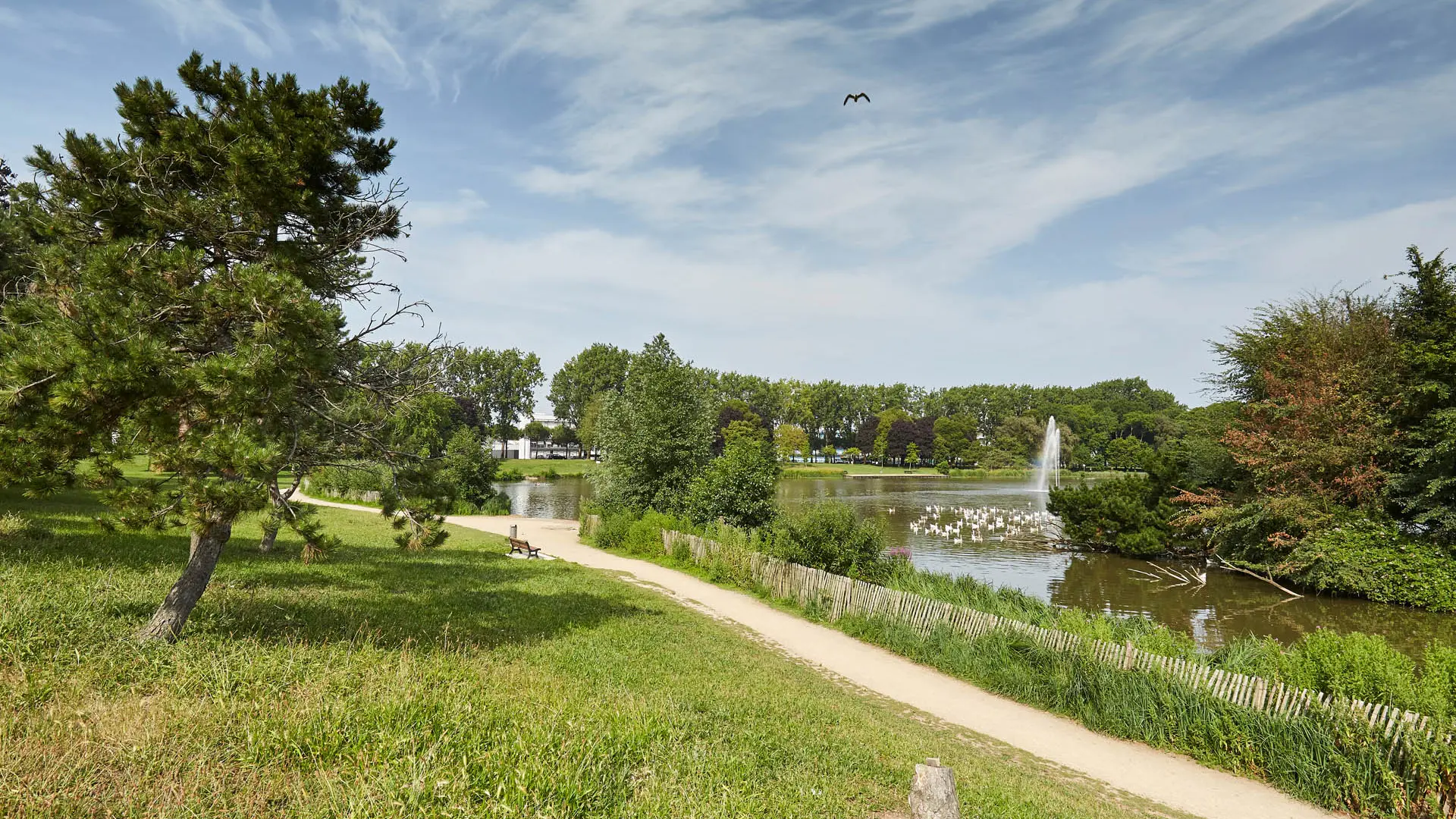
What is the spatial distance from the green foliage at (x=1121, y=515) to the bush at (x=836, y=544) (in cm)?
1746

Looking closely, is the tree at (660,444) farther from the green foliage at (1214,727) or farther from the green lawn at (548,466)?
the green lawn at (548,466)

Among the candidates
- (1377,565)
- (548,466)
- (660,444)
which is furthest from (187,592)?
(548,466)

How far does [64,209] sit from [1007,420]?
396ft

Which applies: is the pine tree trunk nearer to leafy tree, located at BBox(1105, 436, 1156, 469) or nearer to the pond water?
the pond water

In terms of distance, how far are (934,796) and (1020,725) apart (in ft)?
25.2

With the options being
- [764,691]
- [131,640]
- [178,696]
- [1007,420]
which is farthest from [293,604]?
[1007,420]

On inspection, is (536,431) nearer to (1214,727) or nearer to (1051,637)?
(1051,637)

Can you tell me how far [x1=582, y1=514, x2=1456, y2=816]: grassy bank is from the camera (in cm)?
831

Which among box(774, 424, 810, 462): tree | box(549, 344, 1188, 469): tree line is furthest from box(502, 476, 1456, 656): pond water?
box(774, 424, 810, 462): tree

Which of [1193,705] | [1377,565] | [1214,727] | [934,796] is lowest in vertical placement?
[1214,727]

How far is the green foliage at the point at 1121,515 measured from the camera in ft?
Result: 96.3

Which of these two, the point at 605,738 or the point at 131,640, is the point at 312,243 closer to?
the point at 131,640

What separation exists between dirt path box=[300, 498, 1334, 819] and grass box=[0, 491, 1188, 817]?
32.6 inches

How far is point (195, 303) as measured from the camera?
23.0 ft
